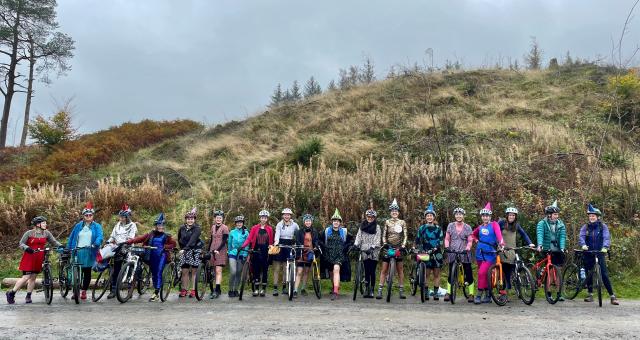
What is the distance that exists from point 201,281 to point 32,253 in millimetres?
3403

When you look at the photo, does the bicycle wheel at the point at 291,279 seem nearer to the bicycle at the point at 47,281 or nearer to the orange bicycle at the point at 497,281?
the orange bicycle at the point at 497,281

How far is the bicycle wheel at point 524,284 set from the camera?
9023 mm

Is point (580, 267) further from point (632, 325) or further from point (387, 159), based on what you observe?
point (387, 159)

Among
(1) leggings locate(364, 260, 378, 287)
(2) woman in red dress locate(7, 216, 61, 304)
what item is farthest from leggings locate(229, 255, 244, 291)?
(2) woman in red dress locate(7, 216, 61, 304)

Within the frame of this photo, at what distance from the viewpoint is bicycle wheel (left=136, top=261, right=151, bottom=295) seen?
991cm

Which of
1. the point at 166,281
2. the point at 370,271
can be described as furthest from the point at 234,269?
the point at 370,271

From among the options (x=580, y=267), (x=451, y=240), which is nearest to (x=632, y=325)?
(x=580, y=267)

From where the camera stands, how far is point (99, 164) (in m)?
22.8

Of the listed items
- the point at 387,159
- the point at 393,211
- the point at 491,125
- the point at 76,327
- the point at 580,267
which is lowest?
the point at 76,327

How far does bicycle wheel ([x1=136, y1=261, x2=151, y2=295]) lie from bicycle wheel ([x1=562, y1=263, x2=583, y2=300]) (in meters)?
8.70

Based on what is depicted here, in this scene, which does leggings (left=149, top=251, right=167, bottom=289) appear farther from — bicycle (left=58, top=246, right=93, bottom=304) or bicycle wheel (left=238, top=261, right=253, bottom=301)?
bicycle wheel (left=238, top=261, right=253, bottom=301)

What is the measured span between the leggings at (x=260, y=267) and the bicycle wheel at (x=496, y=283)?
4.62 metres

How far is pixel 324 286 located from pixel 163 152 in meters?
16.6

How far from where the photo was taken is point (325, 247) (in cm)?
1031
